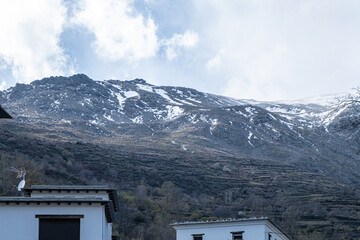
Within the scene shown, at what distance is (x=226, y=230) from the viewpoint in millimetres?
37250

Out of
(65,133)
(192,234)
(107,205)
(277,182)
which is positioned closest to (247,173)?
(277,182)

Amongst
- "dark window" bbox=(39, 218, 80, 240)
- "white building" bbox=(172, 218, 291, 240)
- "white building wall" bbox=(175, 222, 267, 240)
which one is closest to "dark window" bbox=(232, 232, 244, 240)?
"white building" bbox=(172, 218, 291, 240)

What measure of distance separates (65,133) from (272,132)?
227 ft

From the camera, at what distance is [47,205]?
906 inches

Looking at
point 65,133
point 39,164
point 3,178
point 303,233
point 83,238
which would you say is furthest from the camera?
point 65,133

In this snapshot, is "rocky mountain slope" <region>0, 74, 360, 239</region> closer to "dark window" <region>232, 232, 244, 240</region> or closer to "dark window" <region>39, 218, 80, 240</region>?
"dark window" <region>232, 232, 244, 240</region>

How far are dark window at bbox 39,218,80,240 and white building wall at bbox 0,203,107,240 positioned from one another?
0.16 meters

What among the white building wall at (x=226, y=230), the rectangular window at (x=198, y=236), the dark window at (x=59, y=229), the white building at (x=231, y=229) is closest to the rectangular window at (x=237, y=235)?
the white building at (x=231, y=229)

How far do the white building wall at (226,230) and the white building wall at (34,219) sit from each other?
50.0ft

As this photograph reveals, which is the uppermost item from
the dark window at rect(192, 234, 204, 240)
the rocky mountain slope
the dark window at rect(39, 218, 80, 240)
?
the rocky mountain slope

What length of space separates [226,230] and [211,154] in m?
97.0

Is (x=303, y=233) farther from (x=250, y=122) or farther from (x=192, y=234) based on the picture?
(x=250, y=122)

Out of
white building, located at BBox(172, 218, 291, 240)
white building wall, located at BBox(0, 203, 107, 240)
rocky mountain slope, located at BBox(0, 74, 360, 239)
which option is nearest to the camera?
white building wall, located at BBox(0, 203, 107, 240)

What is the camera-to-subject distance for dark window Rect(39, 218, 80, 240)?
2281 cm
